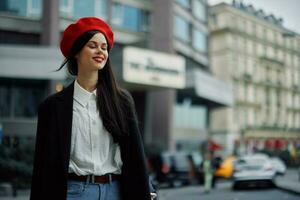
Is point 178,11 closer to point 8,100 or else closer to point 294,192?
point 8,100

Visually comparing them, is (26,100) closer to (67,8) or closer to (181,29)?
(67,8)

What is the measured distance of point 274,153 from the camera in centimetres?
4875

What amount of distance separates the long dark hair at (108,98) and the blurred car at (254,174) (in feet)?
55.7

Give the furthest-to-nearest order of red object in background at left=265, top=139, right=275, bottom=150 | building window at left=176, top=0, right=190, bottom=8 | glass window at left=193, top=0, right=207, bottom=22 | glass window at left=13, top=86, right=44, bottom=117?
red object in background at left=265, top=139, right=275, bottom=150 < glass window at left=193, top=0, right=207, bottom=22 < building window at left=176, top=0, right=190, bottom=8 < glass window at left=13, top=86, right=44, bottom=117

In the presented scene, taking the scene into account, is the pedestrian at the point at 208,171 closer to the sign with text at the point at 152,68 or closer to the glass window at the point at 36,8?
the sign with text at the point at 152,68

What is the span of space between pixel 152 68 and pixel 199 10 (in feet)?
47.3

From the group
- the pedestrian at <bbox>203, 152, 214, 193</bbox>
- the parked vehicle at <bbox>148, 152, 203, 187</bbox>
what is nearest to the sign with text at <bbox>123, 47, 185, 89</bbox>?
the parked vehicle at <bbox>148, 152, 203, 187</bbox>

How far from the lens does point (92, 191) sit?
8.48ft

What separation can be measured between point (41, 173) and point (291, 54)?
229ft

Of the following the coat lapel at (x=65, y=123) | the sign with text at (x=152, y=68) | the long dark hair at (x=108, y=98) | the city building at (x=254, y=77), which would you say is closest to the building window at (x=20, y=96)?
the sign with text at (x=152, y=68)

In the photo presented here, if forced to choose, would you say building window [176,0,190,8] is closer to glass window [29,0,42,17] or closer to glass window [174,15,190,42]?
glass window [174,15,190,42]

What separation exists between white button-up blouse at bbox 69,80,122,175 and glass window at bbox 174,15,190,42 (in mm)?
34300

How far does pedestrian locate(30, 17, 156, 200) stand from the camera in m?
2.53

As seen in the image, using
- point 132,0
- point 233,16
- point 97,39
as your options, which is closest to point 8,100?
point 132,0
